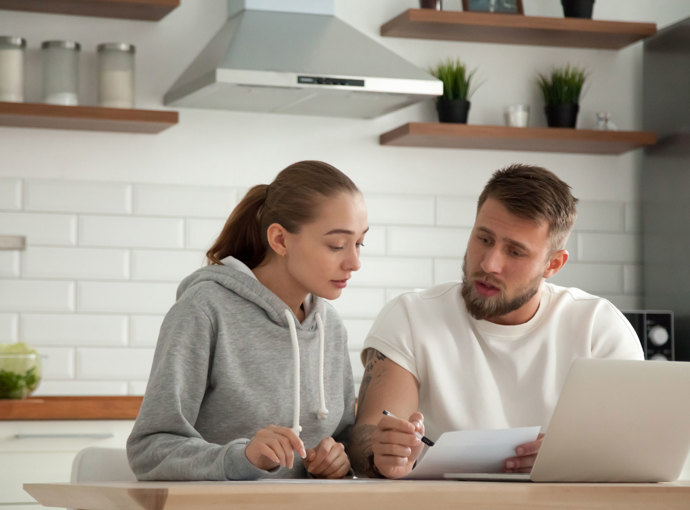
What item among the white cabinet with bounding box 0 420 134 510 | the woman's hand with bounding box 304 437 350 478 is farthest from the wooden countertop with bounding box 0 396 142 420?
the woman's hand with bounding box 304 437 350 478

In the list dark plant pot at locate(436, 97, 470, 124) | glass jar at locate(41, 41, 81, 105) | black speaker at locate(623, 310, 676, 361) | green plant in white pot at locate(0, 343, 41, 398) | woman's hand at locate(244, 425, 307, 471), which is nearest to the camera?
woman's hand at locate(244, 425, 307, 471)

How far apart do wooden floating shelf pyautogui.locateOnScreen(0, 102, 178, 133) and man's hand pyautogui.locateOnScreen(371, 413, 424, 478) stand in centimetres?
200

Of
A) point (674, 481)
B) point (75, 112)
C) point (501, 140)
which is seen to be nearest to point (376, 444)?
point (674, 481)

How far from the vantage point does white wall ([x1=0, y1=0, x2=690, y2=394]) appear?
11.5 feet

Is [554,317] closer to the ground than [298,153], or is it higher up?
closer to the ground

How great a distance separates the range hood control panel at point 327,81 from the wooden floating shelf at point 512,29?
57cm

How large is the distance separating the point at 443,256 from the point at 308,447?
6.93 feet

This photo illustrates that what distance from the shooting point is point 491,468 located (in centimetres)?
158

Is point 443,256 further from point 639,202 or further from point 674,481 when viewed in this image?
point 674,481

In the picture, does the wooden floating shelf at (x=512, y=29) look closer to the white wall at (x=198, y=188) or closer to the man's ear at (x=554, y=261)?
the white wall at (x=198, y=188)

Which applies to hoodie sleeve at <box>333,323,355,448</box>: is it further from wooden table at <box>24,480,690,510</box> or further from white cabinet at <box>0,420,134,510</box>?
white cabinet at <box>0,420,134,510</box>

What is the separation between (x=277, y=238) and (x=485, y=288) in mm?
488

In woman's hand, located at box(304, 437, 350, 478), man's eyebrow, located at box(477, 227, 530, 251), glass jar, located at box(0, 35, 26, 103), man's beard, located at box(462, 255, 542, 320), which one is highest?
glass jar, located at box(0, 35, 26, 103)

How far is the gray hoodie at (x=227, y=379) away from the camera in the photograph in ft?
5.03
